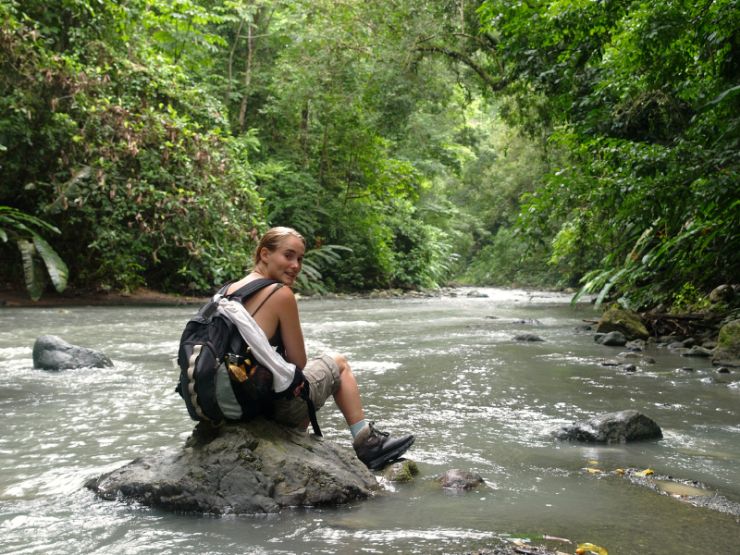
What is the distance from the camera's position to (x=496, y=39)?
16.0 m

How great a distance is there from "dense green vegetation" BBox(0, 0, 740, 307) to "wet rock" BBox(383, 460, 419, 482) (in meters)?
3.51

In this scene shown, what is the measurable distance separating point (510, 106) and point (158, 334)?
35.7 feet

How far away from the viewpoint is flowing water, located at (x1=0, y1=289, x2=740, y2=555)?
2768 millimetres

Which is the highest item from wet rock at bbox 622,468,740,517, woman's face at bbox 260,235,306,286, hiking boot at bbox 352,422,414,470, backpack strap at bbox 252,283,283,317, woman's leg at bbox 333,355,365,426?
woman's face at bbox 260,235,306,286

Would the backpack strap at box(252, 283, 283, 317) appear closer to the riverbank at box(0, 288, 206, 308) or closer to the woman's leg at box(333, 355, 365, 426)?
the woman's leg at box(333, 355, 365, 426)

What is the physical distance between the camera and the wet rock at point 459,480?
11.2 ft

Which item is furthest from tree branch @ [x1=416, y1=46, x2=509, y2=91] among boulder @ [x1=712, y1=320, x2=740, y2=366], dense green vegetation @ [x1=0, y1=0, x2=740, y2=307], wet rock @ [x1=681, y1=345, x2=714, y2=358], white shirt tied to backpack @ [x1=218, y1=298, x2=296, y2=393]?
white shirt tied to backpack @ [x1=218, y1=298, x2=296, y2=393]

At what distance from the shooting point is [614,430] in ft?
14.4

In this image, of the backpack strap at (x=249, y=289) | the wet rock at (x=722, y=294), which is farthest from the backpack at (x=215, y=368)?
the wet rock at (x=722, y=294)

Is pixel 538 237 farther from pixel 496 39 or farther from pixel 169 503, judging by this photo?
pixel 496 39

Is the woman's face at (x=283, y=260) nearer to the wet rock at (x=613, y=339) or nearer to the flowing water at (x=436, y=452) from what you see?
the flowing water at (x=436, y=452)

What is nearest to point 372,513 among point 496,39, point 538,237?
point 538,237

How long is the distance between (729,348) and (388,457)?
540 centimetres

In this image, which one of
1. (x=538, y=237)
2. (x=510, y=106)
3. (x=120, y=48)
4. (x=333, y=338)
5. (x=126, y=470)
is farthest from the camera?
(x=510, y=106)
